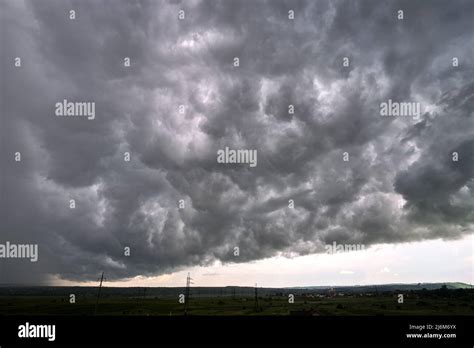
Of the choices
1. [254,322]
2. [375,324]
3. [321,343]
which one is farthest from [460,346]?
[254,322]

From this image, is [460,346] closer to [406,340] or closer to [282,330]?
[406,340]

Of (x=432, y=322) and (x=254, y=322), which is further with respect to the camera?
(x=254, y=322)

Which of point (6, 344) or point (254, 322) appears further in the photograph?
point (254, 322)

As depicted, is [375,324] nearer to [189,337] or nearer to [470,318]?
[470,318]

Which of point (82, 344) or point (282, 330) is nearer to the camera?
point (82, 344)

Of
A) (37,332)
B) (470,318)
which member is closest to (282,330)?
(470,318)

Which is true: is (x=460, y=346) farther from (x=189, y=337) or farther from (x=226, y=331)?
(x=189, y=337)

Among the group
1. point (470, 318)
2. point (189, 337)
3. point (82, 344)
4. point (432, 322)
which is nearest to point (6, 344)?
point (82, 344)
